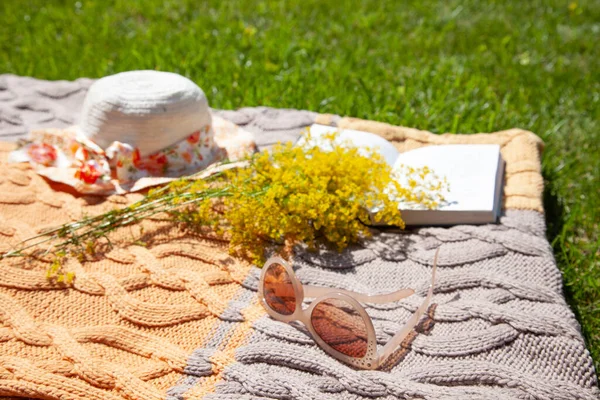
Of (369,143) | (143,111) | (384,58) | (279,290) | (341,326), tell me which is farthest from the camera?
(384,58)

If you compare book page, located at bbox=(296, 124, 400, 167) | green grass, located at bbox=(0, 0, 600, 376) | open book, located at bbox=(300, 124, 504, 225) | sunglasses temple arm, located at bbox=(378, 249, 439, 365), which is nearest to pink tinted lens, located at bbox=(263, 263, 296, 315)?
sunglasses temple arm, located at bbox=(378, 249, 439, 365)

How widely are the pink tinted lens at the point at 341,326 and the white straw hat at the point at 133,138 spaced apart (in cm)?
86

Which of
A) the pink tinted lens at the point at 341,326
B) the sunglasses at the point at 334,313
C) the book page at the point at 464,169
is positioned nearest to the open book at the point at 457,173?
the book page at the point at 464,169

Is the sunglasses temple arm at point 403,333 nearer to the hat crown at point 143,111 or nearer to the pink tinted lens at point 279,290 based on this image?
the pink tinted lens at point 279,290

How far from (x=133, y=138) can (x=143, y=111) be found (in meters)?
0.12

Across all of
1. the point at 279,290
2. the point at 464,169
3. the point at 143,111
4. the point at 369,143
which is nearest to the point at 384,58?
the point at 369,143

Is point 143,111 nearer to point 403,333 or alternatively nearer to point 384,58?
point 403,333

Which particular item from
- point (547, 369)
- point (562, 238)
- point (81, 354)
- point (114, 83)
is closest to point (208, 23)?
point (114, 83)

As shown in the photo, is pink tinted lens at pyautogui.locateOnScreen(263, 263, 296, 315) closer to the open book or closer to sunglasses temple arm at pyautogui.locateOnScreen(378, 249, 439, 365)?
sunglasses temple arm at pyautogui.locateOnScreen(378, 249, 439, 365)

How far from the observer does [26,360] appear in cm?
170

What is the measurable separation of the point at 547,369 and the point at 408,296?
44 cm

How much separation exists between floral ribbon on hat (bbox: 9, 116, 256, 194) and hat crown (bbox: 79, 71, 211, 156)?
33 millimetres

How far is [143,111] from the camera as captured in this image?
7.73 feet

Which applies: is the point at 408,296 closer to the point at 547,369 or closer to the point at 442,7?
the point at 547,369
